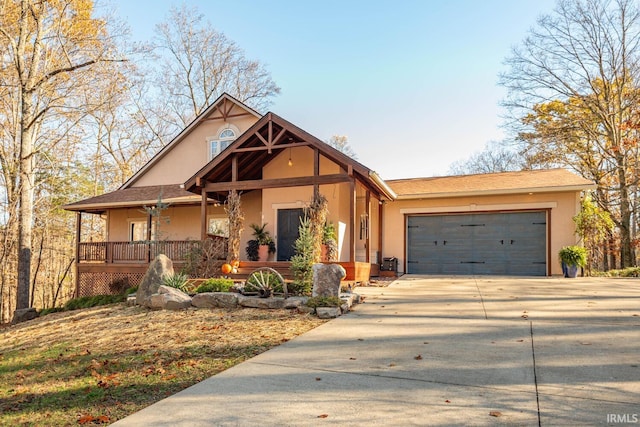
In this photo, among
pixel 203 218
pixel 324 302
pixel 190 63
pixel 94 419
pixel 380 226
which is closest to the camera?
pixel 94 419

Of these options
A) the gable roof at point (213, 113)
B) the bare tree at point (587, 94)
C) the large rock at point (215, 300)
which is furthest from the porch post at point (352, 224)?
the bare tree at point (587, 94)

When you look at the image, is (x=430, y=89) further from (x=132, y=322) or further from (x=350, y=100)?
(x=132, y=322)

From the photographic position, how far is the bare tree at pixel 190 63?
25562 mm

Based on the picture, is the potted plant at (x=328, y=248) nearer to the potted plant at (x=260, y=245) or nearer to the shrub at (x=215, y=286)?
the potted plant at (x=260, y=245)

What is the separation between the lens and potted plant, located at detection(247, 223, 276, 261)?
13.0 m

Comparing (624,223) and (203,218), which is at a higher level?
(624,223)

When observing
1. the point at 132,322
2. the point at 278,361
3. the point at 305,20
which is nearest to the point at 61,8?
the point at 305,20

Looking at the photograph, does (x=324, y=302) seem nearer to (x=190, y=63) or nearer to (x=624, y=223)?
(x=624, y=223)

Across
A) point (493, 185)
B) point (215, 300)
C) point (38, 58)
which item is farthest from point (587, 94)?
point (38, 58)

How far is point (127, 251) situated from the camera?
1518cm

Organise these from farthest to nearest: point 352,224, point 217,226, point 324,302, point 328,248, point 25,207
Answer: point 217,226 < point 25,207 < point 328,248 < point 352,224 < point 324,302

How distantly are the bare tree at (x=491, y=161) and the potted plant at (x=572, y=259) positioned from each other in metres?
20.3

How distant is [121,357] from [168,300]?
9.49ft

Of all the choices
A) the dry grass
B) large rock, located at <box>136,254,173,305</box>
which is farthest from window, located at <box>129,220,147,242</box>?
the dry grass
